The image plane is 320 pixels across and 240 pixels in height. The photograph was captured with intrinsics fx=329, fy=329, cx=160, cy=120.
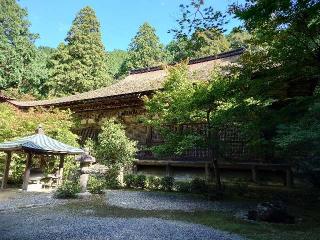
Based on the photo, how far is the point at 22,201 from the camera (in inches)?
372

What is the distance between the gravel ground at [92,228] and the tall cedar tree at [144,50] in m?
35.3

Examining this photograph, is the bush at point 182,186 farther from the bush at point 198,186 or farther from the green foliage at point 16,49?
the green foliage at point 16,49

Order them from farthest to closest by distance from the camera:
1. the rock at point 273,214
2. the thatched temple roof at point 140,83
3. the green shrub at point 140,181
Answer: the thatched temple roof at point 140,83, the green shrub at point 140,181, the rock at point 273,214

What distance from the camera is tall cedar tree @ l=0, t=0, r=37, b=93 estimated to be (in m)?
28.4

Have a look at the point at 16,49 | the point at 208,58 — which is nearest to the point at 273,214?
the point at 208,58

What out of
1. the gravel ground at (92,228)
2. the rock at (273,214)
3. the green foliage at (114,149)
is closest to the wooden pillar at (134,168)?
the green foliage at (114,149)

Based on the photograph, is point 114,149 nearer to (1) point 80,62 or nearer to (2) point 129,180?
(2) point 129,180

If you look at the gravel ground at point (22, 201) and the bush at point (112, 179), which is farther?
the bush at point (112, 179)

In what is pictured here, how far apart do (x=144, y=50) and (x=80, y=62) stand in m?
11.7

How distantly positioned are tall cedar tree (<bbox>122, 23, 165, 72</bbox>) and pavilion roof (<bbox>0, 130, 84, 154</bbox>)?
2968cm

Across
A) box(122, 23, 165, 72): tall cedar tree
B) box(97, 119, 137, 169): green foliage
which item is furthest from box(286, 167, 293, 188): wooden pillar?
box(122, 23, 165, 72): tall cedar tree

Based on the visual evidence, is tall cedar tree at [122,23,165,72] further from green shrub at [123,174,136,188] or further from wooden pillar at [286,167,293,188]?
wooden pillar at [286,167,293,188]

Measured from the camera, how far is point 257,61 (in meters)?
9.41

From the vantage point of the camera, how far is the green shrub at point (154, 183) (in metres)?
13.7
